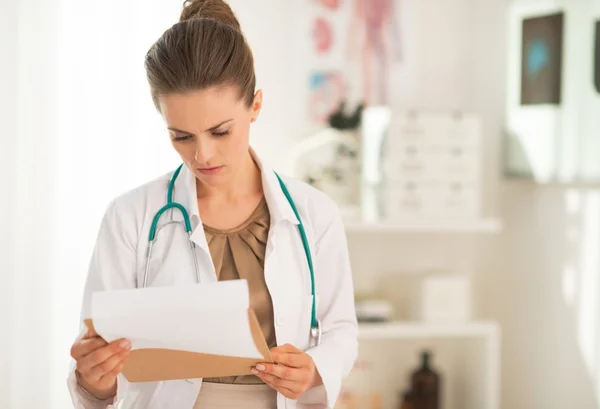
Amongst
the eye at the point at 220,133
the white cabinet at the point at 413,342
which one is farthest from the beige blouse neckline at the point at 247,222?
the white cabinet at the point at 413,342

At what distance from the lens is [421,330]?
301 cm

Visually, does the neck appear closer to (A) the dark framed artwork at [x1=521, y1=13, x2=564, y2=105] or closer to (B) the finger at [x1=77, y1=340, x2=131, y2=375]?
(B) the finger at [x1=77, y1=340, x2=131, y2=375]

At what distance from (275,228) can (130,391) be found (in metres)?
0.42

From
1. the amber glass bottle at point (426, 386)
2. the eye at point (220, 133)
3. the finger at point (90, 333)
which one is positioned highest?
Answer: the eye at point (220, 133)

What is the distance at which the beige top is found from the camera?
5.21 feet

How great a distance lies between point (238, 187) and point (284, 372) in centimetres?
43

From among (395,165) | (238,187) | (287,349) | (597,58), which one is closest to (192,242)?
(238,187)

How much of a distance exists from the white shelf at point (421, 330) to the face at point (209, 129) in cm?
153

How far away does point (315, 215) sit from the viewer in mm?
1704

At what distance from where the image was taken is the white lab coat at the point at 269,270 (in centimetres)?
156

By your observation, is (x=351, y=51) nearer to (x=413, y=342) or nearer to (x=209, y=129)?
(x=413, y=342)

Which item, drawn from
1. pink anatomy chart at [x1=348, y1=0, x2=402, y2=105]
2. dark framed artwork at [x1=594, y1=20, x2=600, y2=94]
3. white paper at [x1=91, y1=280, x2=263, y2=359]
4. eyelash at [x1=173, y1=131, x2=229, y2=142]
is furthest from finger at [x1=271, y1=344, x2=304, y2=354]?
pink anatomy chart at [x1=348, y1=0, x2=402, y2=105]

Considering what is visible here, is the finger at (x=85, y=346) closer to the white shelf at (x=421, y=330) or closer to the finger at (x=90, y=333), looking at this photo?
the finger at (x=90, y=333)

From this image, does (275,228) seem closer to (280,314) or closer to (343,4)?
(280,314)
